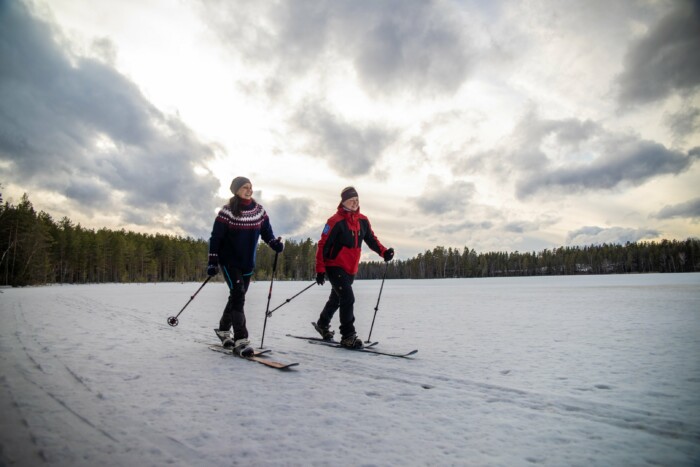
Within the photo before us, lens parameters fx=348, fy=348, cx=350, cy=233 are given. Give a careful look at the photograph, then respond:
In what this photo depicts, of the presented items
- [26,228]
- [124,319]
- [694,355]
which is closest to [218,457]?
[694,355]

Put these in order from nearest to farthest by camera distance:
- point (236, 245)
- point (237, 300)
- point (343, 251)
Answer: point (237, 300)
point (236, 245)
point (343, 251)

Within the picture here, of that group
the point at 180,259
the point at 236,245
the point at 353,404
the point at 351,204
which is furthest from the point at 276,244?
the point at 180,259

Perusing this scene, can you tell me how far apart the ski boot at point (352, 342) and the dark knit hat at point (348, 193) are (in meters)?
2.44

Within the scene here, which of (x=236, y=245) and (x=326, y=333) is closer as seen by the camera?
(x=236, y=245)

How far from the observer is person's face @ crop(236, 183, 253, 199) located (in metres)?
5.61

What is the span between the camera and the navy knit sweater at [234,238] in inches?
217

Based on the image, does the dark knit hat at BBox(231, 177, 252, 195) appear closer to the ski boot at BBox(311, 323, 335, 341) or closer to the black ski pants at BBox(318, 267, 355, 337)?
the black ski pants at BBox(318, 267, 355, 337)

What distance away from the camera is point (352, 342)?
5816 millimetres

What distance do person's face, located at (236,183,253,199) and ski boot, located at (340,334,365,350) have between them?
287cm

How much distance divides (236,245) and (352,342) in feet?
8.14

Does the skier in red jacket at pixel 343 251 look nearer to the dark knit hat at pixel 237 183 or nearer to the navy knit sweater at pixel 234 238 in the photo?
the navy knit sweater at pixel 234 238

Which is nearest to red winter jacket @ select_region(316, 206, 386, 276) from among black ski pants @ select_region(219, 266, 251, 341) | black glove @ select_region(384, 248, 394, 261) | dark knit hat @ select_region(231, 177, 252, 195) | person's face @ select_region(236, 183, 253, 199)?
black glove @ select_region(384, 248, 394, 261)

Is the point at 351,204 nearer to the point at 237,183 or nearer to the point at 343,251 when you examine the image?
the point at 343,251

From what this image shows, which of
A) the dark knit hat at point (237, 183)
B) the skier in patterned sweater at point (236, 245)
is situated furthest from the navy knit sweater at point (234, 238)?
the dark knit hat at point (237, 183)
